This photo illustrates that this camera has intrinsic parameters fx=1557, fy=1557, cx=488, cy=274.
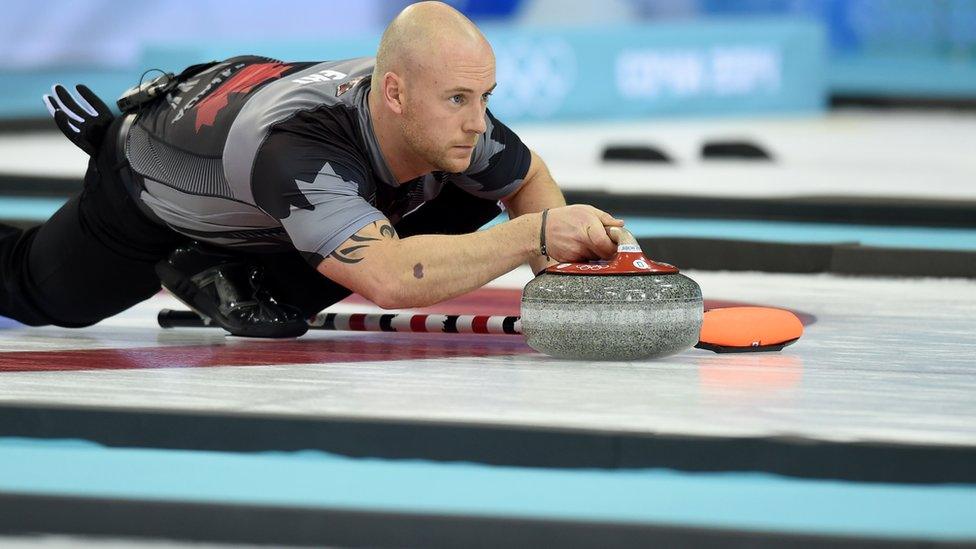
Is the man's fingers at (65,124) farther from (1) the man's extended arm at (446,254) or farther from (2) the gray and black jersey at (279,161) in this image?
(1) the man's extended arm at (446,254)

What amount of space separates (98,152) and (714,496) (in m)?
1.93

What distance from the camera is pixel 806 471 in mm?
2184

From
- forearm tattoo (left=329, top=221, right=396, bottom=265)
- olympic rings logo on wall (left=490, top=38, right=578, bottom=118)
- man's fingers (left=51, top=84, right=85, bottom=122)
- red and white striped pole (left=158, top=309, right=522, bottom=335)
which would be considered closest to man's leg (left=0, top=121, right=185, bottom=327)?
man's fingers (left=51, top=84, right=85, bottom=122)

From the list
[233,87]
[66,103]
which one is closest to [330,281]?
[233,87]

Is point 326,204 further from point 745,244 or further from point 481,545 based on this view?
point 745,244

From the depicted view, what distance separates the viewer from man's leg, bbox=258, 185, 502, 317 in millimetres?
3438

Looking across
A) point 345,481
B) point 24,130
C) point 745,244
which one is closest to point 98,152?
point 345,481

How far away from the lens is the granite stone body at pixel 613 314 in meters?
2.81

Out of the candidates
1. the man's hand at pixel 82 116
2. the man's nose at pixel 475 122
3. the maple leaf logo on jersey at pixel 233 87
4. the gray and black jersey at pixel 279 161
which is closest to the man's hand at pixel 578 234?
the man's nose at pixel 475 122

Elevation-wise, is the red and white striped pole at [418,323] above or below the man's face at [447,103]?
below

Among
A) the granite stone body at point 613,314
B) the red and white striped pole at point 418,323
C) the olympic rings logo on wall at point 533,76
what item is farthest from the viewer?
the olympic rings logo on wall at point 533,76

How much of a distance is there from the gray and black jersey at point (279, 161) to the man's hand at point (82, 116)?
14 centimetres

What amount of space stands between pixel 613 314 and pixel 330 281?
0.85m

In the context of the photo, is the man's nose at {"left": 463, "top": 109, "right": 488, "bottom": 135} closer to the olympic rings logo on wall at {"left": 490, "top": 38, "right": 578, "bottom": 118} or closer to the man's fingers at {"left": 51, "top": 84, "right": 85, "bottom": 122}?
the man's fingers at {"left": 51, "top": 84, "right": 85, "bottom": 122}
